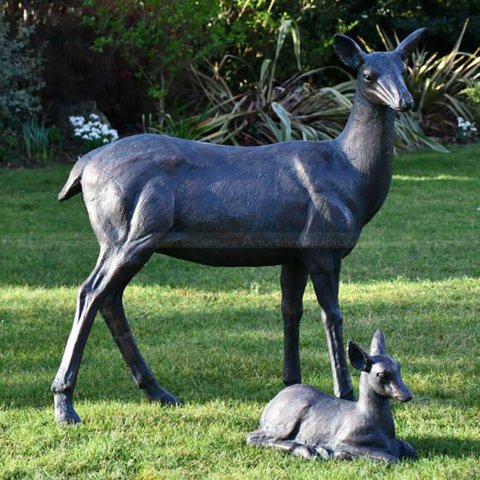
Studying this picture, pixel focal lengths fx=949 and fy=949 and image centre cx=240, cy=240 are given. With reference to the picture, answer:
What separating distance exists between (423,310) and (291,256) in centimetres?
270

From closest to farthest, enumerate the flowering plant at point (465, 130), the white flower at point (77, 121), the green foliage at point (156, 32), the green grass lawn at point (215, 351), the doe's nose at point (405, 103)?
the green grass lawn at point (215, 351)
the doe's nose at point (405, 103)
the white flower at point (77, 121)
the green foliage at point (156, 32)
the flowering plant at point (465, 130)

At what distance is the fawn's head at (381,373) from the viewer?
4289 millimetres

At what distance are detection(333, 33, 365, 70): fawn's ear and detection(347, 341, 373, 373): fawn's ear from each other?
5.07 ft

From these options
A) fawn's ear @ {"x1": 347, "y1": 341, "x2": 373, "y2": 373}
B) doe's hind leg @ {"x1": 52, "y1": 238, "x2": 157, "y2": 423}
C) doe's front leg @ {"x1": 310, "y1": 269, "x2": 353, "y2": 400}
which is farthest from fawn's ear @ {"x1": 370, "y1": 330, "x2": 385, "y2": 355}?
Result: doe's hind leg @ {"x1": 52, "y1": 238, "x2": 157, "y2": 423}

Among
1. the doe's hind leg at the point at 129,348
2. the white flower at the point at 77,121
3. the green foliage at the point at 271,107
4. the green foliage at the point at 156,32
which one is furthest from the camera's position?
the green foliage at the point at 271,107

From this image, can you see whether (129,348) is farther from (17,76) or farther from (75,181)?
(17,76)

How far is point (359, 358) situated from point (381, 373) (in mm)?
120

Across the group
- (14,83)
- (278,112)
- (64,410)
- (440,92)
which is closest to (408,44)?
(64,410)

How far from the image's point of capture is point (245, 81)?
17.4 meters

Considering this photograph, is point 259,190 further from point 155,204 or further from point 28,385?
point 28,385

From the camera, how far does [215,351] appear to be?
6.34 meters

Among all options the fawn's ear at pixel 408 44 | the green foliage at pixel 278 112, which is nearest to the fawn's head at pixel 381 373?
the fawn's ear at pixel 408 44

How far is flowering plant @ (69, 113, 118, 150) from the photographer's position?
561 inches

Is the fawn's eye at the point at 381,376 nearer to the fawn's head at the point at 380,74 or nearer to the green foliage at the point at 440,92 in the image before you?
the fawn's head at the point at 380,74
